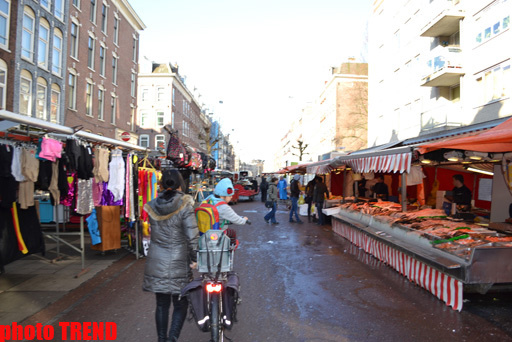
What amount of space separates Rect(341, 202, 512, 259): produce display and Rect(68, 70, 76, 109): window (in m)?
21.3

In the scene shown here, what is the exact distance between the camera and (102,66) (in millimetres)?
26875

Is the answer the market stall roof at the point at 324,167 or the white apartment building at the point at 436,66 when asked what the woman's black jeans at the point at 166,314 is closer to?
the market stall roof at the point at 324,167

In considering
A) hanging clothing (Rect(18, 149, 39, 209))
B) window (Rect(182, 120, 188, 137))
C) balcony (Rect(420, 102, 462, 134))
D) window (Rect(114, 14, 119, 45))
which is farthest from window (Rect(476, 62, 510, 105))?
window (Rect(182, 120, 188, 137))

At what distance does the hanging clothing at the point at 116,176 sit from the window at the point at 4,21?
13963mm

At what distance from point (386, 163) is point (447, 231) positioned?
2.25m

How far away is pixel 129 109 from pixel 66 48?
11052 millimetres

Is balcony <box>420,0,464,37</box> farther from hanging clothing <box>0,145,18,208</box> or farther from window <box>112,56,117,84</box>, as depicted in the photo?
window <box>112,56,117,84</box>

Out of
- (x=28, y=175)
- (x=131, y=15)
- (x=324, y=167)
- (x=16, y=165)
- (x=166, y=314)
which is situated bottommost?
(x=166, y=314)

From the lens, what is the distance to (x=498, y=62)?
52.3ft

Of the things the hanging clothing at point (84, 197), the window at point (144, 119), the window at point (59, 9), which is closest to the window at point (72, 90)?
the window at point (59, 9)

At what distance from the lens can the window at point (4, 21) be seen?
1622 centimetres

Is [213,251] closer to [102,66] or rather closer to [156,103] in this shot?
[102,66]

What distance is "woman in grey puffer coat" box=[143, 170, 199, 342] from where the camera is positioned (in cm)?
329

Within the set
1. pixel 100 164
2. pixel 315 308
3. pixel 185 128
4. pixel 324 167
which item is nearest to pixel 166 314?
pixel 315 308
